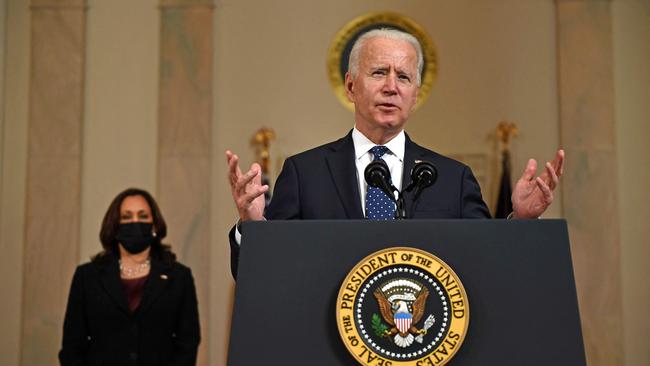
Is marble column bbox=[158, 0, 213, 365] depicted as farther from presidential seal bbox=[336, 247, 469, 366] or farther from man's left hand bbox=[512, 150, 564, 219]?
presidential seal bbox=[336, 247, 469, 366]

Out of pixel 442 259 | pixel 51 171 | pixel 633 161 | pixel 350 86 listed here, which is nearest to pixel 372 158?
pixel 350 86

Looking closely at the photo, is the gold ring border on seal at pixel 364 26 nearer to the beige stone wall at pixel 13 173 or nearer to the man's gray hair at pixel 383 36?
the beige stone wall at pixel 13 173

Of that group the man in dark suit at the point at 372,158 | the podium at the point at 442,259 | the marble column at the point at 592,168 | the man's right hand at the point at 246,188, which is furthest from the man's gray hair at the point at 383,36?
the marble column at the point at 592,168

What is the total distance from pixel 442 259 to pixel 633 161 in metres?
6.58

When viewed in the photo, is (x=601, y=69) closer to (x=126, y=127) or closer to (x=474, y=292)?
(x=126, y=127)

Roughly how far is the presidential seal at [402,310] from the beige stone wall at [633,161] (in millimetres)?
6433

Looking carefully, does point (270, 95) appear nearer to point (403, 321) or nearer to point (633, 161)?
point (633, 161)

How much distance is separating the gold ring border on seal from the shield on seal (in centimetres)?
640

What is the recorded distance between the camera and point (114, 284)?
17.5 feet

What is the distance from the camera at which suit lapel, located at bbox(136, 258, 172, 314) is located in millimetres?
5312

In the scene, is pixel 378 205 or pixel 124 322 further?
pixel 124 322

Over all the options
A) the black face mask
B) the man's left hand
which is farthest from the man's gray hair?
the black face mask

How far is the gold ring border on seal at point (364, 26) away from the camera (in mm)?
8148

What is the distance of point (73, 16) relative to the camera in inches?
322
